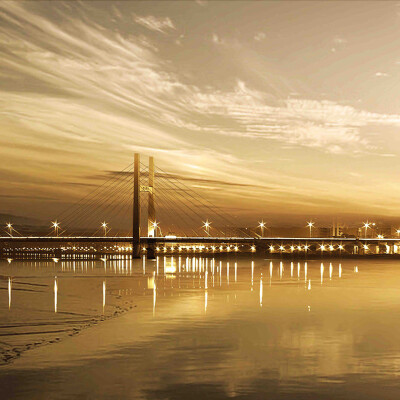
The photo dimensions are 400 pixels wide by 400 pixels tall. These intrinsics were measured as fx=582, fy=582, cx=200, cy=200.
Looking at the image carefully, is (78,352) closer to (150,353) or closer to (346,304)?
(150,353)

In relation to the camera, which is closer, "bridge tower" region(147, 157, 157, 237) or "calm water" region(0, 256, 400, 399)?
"calm water" region(0, 256, 400, 399)

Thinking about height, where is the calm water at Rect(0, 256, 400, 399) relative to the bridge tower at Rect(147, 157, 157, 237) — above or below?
below

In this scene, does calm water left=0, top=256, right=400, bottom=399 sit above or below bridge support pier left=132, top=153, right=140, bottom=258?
below

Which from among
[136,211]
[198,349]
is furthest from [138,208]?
[198,349]

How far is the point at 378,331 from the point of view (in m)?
20.1

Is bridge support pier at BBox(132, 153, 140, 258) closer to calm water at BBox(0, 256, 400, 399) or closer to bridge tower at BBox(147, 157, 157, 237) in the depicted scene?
bridge tower at BBox(147, 157, 157, 237)

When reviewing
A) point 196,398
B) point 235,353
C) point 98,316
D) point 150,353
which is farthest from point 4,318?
point 196,398

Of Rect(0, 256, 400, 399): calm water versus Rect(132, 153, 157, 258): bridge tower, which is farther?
Rect(132, 153, 157, 258): bridge tower

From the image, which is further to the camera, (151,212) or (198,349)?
(151,212)

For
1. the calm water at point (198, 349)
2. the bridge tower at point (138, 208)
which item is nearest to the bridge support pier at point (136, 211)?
the bridge tower at point (138, 208)

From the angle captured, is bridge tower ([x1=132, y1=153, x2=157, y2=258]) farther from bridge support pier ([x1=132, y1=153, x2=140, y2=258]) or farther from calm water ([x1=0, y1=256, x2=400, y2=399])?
calm water ([x1=0, y1=256, x2=400, y2=399])

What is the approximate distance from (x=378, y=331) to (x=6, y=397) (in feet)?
44.1

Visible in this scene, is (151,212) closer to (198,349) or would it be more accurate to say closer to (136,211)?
(136,211)

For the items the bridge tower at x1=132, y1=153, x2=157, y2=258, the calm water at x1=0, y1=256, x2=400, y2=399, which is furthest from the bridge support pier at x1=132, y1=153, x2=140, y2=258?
the calm water at x1=0, y1=256, x2=400, y2=399
